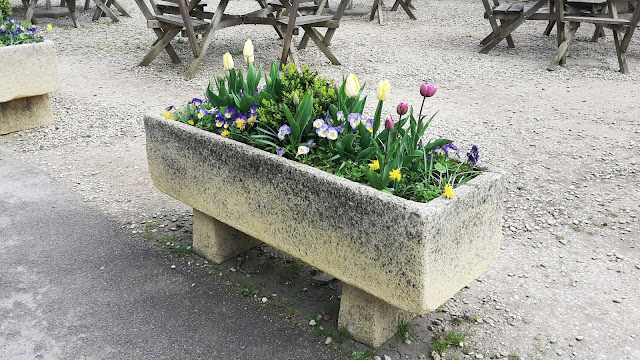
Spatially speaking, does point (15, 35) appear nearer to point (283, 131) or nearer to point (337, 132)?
point (283, 131)

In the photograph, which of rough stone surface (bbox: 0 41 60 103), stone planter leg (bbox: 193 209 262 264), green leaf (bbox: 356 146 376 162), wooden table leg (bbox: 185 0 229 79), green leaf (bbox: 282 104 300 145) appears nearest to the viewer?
green leaf (bbox: 356 146 376 162)

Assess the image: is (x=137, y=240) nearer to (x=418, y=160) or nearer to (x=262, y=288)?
(x=262, y=288)

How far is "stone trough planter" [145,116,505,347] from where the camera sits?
84.4 inches

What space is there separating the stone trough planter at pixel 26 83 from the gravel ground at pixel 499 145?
0.44 ft

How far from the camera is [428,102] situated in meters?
5.88

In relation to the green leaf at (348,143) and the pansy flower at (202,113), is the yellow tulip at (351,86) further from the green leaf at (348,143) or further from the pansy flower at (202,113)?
the pansy flower at (202,113)

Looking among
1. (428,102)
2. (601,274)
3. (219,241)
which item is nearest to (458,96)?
(428,102)

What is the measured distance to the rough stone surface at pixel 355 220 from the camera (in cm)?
214

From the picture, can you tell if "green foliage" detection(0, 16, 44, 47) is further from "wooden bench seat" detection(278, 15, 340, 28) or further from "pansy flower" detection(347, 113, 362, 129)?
"pansy flower" detection(347, 113, 362, 129)

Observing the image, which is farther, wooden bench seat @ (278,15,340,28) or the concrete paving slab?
wooden bench seat @ (278,15,340,28)

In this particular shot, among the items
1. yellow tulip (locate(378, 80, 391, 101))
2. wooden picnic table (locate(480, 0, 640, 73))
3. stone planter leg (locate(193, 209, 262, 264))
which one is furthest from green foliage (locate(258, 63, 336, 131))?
wooden picnic table (locate(480, 0, 640, 73))

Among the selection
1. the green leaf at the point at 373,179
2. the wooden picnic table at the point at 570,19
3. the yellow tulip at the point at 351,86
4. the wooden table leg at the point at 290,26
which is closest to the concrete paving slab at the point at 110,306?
the green leaf at the point at 373,179

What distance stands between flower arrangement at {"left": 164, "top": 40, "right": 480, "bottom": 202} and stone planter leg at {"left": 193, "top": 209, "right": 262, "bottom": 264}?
481 mm

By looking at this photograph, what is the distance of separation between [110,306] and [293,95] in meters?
1.25
